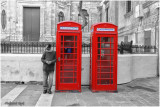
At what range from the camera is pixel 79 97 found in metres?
5.95

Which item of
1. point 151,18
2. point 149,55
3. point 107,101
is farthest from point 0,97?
point 151,18

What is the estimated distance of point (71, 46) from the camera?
21.2 feet

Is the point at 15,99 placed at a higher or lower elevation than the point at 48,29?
lower

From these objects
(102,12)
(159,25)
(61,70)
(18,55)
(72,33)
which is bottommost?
(61,70)

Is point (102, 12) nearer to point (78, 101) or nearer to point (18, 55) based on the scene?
point (18, 55)

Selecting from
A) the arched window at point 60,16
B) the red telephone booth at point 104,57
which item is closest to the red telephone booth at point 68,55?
the red telephone booth at point 104,57

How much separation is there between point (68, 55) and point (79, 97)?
1.54 metres

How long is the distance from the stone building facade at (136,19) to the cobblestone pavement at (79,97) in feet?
18.9

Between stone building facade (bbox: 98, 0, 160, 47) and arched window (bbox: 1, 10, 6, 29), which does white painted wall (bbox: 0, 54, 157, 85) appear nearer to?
stone building facade (bbox: 98, 0, 160, 47)

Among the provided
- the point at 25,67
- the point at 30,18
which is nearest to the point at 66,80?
the point at 25,67

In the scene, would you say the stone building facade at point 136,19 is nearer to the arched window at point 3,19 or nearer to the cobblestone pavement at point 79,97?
the cobblestone pavement at point 79,97

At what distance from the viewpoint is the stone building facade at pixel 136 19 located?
39.6ft

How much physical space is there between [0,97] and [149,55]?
7.47m

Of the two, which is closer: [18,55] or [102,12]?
[18,55]
